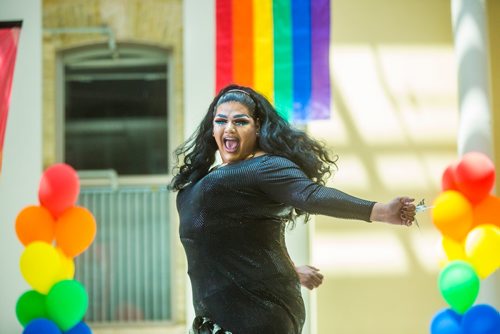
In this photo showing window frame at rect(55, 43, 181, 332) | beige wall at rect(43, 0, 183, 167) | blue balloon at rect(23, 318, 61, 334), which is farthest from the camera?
window frame at rect(55, 43, 181, 332)

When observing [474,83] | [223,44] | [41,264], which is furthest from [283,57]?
[41,264]

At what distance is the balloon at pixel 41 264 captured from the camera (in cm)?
440

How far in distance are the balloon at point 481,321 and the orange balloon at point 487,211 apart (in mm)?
472

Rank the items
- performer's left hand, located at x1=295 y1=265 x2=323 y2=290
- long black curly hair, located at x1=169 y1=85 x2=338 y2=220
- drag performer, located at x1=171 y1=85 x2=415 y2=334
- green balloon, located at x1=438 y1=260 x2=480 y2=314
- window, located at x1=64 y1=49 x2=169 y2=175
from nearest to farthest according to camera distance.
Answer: drag performer, located at x1=171 y1=85 x2=415 y2=334, long black curly hair, located at x1=169 y1=85 x2=338 y2=220, performer's left hand, located at x1=295 y1=265 x2=323 y2=290, green balloon, located at x1=438 y1=260 x2=480 y2=314, window, located at x1=64 y1=49 x2=169 y2=175

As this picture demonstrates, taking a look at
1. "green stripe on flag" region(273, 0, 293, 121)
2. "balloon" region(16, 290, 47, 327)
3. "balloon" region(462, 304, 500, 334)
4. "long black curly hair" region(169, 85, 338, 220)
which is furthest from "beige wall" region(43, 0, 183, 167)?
"long black curly hair" region(169, 85, 338, 220)

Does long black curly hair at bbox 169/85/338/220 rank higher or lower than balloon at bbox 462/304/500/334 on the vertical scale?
higher

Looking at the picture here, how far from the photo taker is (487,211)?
4621mm

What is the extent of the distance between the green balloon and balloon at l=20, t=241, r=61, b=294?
209cm

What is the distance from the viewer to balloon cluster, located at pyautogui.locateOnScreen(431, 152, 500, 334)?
14.6 ft

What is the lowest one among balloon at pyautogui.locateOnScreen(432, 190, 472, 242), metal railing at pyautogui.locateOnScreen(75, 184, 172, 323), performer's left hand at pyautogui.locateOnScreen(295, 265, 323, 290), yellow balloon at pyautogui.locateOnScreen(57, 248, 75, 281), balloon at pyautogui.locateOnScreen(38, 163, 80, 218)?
metal railing at pyautogui.locateOnScreen(75, 184, 172, 323)

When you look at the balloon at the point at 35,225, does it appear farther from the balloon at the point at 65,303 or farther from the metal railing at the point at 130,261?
the metal railing at the point at 130,261

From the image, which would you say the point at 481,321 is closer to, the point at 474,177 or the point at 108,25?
the point at 474,177

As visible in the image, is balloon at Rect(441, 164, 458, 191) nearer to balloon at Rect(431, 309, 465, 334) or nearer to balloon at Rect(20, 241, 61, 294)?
balloon at Rect(431, 309, 465, 334)

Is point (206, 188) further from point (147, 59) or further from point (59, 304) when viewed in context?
point (147, 59)
